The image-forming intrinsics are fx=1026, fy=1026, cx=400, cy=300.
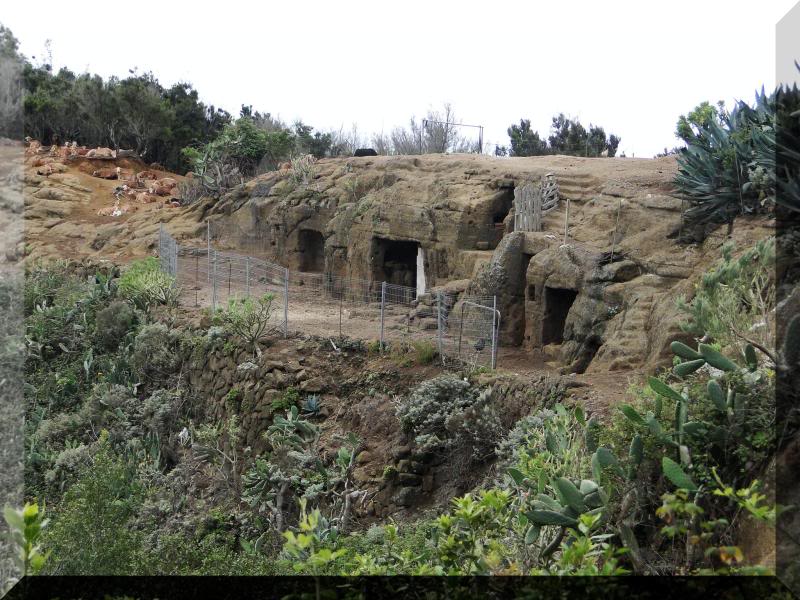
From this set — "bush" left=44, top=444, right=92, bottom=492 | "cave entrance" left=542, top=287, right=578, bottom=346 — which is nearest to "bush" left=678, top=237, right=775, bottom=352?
"cave entrance" left=542, top=287, right=578, bottom=346

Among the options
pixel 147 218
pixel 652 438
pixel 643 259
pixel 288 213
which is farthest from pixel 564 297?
pixel 147 218

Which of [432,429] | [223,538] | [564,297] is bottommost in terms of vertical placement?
[223,538]

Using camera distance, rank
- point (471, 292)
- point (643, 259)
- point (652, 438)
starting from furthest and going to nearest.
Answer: point (471, 292), point (643, 259), point (652, 438)

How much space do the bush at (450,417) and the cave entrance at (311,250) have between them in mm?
11232

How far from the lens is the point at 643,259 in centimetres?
1389

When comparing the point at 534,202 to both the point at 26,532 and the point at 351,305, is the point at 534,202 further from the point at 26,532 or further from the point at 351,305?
the point at 26,532

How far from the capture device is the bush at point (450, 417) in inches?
451

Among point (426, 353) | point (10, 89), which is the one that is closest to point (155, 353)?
point (426, 353)

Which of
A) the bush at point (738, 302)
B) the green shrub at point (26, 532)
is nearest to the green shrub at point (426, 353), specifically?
the bush at point (738, 302)

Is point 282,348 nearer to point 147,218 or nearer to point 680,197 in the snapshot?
point 680,197

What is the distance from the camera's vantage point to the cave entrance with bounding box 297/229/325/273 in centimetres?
2391

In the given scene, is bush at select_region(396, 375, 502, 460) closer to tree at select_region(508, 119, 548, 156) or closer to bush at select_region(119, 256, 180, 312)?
bush at select_region(119, 256, 180, 312)

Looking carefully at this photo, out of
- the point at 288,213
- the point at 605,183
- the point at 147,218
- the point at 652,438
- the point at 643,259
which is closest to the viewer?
the point at 652,438

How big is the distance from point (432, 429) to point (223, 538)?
2.73m
